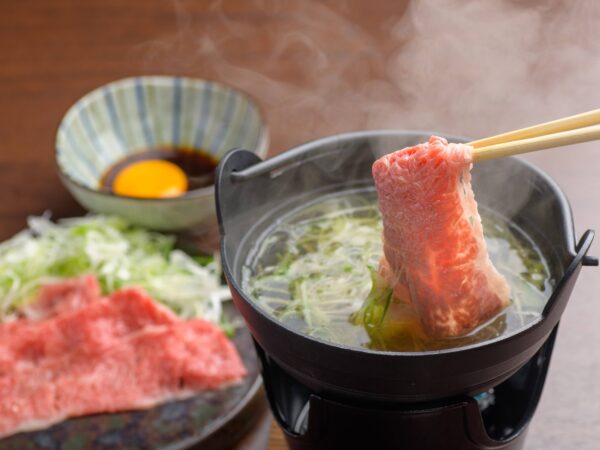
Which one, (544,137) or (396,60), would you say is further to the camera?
(396,60)

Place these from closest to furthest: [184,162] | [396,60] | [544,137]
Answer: [544,137]
[184,162]
[396,60]

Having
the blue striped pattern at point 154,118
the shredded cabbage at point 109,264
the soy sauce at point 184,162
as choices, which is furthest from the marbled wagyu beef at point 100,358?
the blue striped pattern at point 154,118

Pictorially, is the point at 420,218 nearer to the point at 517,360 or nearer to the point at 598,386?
the point at 517,360

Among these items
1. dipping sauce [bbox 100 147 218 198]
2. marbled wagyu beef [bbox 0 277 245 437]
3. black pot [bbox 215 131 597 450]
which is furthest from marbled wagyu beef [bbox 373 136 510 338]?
dipping sauce [bbox 100 147 218 198]

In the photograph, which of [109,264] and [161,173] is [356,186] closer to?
[109,264]

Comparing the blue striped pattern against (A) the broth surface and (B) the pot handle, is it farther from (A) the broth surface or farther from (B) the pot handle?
(B) the pot handle

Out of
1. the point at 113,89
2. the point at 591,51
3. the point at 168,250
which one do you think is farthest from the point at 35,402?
the point at 591,51

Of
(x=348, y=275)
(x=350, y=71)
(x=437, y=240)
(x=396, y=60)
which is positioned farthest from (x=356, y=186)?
(x=396, y=60)
